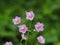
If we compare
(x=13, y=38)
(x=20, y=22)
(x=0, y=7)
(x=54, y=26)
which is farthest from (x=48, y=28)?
(x=20, y=22)

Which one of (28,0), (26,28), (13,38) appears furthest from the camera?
(28,0)

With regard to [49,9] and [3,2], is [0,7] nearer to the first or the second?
[3,2]

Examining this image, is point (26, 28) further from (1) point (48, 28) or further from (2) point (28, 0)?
(2) point (28, 0)

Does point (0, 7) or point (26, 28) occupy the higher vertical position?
point (26, 28)

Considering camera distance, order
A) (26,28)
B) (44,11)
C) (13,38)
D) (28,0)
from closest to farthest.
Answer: (26,28)
(13,38)
(44,11)
(28,0)

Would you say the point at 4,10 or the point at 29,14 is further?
the point at 4,10

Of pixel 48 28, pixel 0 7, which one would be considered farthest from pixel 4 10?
pixel 48 28
